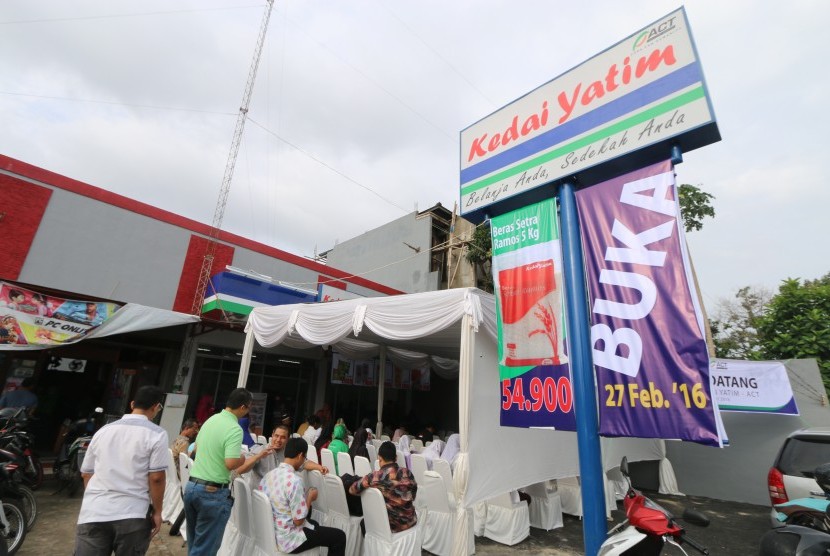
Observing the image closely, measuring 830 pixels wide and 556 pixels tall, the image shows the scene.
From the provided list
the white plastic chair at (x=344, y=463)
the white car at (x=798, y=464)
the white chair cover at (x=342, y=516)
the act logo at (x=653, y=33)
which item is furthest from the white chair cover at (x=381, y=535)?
the act logo at (x=653, y=33)

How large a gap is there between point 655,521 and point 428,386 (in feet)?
38.0

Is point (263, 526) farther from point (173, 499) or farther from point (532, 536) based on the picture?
point (532, 536)

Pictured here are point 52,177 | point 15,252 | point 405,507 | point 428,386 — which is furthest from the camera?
point 428,386

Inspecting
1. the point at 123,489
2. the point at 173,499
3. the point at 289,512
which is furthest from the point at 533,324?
the point at 173,499

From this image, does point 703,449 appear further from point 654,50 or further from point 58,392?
point 58,392

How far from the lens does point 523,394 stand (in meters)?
3.55

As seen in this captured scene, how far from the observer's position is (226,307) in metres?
8.87

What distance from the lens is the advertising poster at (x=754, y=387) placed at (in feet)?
24.5

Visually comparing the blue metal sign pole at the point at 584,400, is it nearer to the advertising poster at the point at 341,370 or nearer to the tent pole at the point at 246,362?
the tent pole at the point at 246,362

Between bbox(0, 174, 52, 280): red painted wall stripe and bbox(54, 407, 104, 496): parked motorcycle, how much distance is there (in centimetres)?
332

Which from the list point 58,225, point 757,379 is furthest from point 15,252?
point 757,379

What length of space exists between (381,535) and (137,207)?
882 centimetres

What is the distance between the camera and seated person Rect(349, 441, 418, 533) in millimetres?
3512

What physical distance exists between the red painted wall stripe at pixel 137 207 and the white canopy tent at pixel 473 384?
4643mm
